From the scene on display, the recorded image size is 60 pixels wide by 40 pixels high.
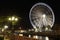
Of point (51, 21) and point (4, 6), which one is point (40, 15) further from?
point (4, 6)

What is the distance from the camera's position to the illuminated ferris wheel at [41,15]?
1056cm

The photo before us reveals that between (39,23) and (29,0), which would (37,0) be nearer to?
(29,0)

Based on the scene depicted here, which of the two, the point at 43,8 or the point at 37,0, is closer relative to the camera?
the point at 43,8

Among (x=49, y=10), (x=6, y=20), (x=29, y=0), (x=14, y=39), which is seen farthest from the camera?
(x=29, y=0)

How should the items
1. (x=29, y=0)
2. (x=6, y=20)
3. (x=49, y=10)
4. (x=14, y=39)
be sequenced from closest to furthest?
(x=14, y=39)
(x=49, y=10)
(x=6, y=20)
(x=29, y=0)

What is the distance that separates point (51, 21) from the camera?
10.8 metres

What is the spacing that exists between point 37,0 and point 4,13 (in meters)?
2.60

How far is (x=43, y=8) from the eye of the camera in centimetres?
1065

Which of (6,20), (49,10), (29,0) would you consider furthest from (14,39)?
(29,0)

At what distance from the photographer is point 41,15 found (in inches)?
427

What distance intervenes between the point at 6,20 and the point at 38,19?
7.76 feet

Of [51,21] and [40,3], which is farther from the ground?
[40,3]

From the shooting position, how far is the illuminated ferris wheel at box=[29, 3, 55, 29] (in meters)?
10.6

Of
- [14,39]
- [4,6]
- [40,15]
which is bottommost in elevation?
[14,39]
